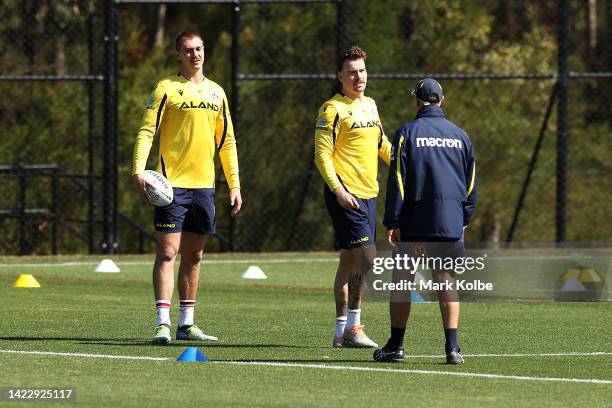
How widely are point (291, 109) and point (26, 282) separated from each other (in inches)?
512

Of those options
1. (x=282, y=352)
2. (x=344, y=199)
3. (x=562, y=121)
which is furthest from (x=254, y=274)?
(x=282, y=352)

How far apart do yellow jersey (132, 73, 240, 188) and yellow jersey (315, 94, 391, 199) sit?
0.88m

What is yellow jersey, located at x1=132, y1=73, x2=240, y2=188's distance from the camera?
12023 mm

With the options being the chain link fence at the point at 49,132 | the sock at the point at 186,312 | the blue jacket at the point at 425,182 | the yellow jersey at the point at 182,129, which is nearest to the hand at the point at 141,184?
the yellow jersey at the point at 182,129

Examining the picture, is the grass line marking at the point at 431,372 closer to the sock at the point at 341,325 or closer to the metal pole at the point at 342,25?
the sock at the point at 341,325

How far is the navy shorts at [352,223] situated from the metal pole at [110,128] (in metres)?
10.1

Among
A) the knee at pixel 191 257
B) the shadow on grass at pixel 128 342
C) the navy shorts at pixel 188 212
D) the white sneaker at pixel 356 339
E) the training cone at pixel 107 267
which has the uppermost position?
the navy shorts at pixel 188 212

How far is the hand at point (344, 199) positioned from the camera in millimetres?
11633

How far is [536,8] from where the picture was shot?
146 feet

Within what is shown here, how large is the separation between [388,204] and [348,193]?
1.36m

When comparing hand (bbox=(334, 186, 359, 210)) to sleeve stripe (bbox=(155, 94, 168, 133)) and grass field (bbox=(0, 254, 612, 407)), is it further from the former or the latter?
sleeve stripe (bbox=(155, 94, 168, 133))

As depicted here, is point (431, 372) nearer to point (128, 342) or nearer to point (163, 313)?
point (163, 313)

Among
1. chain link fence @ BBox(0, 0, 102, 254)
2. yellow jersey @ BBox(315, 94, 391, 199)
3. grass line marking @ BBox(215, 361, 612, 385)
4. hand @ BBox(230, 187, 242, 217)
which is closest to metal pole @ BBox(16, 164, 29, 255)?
chain link fence @ BBox(0, 0, 102, 254)

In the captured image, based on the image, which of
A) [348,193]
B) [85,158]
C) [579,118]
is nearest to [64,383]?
[348,193]
